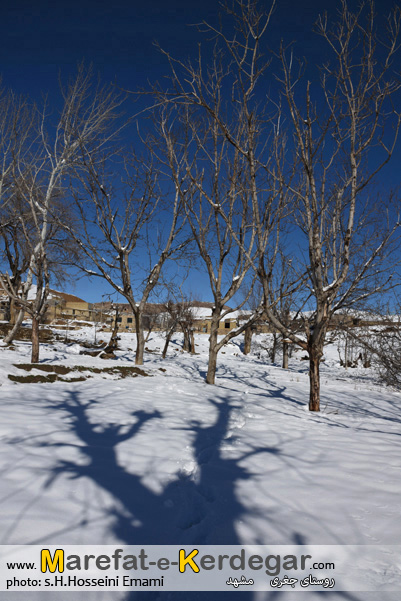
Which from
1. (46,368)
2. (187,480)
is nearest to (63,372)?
(46,368)

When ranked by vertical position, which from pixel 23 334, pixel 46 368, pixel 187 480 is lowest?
pixel 187 480

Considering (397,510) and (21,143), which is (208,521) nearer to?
(397,510)

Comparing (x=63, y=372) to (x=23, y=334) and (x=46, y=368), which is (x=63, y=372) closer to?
(x=46, y=368)

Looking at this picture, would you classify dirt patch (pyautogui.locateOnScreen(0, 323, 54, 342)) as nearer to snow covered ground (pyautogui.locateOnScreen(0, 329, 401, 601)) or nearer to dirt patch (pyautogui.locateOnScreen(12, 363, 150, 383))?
dirt patch (pyautogui.locateOnScreen(12, 363, 150, 383))

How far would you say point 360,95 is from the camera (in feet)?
15.8

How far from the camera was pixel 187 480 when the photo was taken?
8.13 ft

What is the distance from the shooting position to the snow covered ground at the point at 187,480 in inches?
67.8

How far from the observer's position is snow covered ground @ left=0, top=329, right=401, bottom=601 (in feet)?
5.65

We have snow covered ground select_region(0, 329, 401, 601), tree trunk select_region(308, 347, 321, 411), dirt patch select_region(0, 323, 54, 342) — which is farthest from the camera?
dirt patch select_region(0, 323, 54, 342)

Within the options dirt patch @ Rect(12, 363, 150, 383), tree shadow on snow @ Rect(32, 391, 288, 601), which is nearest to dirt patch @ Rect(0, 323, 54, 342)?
dirt patch @ Rect(12, 363, 150, 383)

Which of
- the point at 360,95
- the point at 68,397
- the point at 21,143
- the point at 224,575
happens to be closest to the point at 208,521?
the point at 224,575

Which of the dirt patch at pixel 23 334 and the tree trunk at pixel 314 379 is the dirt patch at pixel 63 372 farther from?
the dirt patch at pixel 23 334

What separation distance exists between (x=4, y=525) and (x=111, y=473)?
0.84 m

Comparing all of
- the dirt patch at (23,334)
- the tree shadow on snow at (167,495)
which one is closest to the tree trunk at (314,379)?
the tree shadow on snow at (167,495)
